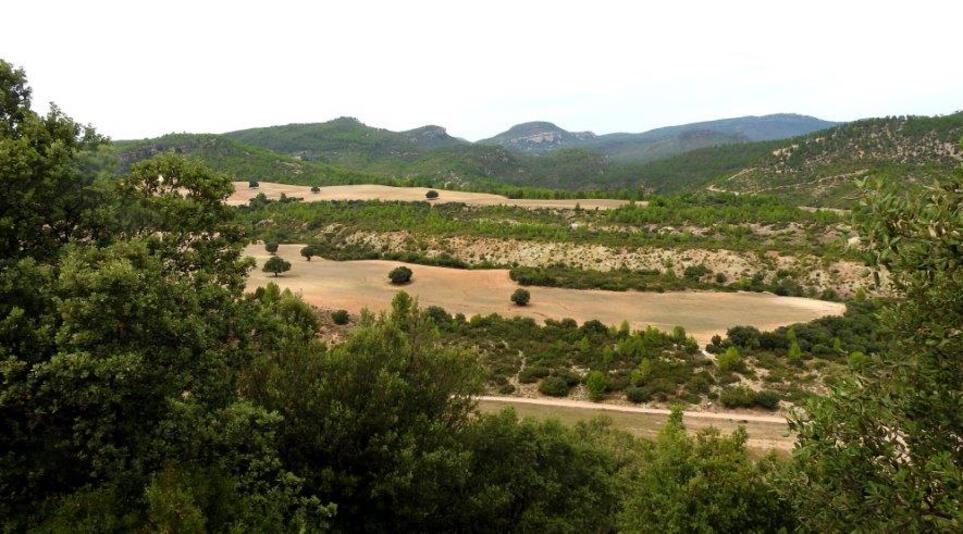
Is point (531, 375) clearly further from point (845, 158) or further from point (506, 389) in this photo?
point (845, 158)

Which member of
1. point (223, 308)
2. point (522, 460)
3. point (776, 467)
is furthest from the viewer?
point (522, 460)

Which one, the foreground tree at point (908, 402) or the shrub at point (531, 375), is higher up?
the foreground tree at point (908, 402)

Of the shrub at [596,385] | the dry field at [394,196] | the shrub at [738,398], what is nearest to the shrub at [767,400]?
the shrub at [738,398]

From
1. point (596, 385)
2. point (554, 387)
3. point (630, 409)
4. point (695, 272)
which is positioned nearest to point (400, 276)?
point (554, 387)

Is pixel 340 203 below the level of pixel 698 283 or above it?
above

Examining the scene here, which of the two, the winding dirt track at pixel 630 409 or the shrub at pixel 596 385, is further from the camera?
the shrub at pixel 596 385

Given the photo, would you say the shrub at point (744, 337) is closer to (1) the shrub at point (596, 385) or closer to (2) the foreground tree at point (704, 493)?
(1) the shrub at point (596, 385)

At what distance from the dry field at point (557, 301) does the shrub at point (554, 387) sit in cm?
1243

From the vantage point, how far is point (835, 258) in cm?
5438

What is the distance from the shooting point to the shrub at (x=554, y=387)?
93.9ft

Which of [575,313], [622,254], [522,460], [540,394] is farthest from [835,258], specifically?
[522,460]

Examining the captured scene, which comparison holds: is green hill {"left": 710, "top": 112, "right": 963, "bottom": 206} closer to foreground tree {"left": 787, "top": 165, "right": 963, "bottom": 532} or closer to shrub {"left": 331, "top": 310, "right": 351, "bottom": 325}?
shrub {"left": 331, "top": 310, "right": 351, "bottom": 325}

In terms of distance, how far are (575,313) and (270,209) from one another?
223 feet

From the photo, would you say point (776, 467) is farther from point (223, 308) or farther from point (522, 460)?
point (223, 308)
